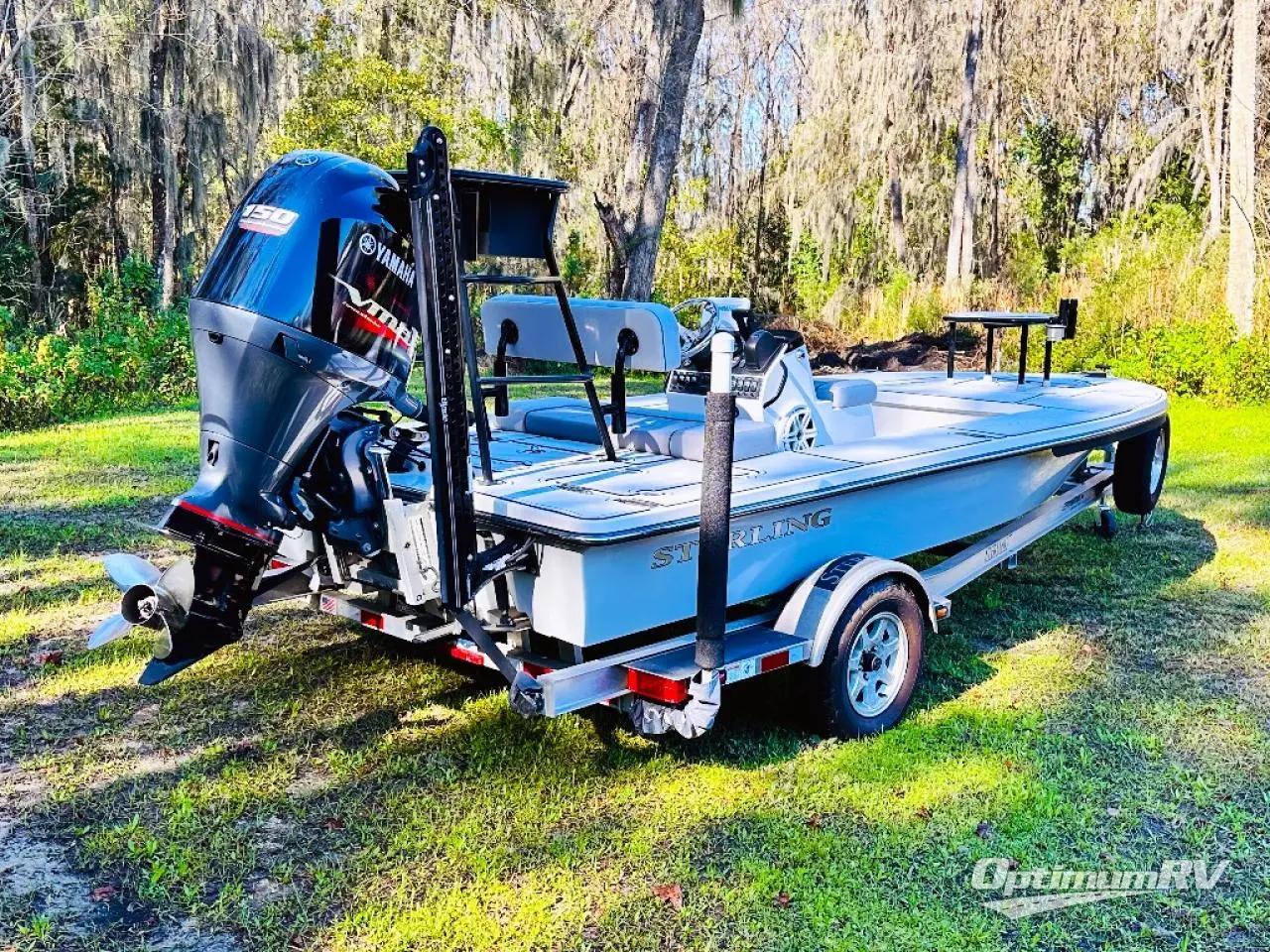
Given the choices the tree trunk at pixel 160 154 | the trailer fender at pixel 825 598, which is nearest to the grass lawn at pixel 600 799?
the trailer fender at pixel 825 598

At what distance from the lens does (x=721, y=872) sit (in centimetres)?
309

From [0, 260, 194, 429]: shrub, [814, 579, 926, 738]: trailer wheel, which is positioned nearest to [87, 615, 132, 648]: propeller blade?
[814, 579, 926, 738]: trailer wheel

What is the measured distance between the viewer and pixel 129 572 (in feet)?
11.2

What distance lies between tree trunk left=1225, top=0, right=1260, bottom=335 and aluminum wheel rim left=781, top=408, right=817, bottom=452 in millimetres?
9979

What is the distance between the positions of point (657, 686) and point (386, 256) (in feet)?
5.07

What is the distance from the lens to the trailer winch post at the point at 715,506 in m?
3.01

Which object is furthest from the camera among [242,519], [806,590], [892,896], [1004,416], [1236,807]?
[1004,416]

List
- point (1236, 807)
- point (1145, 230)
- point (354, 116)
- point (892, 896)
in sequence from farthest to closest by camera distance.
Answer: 1. point (1145, 230)
2. point (354, 116)
3. point (1236, 807)
4. point (892, 896)

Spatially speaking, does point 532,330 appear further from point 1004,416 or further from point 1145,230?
point 1145,230

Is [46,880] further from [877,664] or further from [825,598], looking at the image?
[877,664]

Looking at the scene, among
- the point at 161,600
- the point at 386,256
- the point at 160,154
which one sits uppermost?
the point at 160,154

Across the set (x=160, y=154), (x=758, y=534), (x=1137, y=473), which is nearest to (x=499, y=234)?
(x=758, y=534)

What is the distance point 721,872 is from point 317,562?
Answer: 5.57 ft

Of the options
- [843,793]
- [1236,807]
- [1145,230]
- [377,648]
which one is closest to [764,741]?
[843,793]
